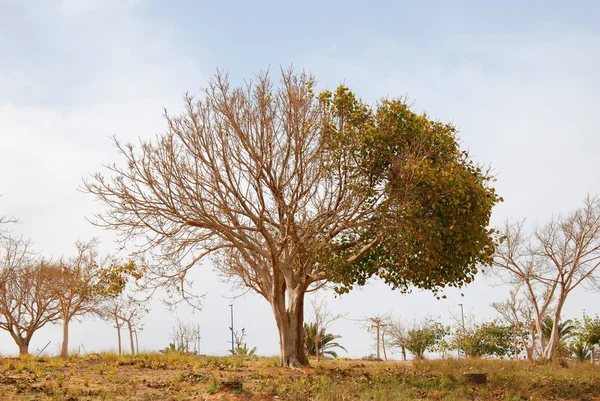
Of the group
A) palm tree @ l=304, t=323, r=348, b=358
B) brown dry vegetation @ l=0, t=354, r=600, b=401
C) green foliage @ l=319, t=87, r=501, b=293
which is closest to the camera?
brown dry vegetation @ l=0, t=354, r=600, b=401

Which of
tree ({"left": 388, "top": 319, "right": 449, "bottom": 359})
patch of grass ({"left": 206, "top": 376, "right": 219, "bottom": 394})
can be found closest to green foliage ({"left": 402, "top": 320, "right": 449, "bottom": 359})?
tree ({"left": 388, "top": 319, "right": 449, "bottom": 359})

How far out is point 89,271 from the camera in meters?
35.6

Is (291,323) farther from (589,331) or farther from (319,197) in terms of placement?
(589,331)

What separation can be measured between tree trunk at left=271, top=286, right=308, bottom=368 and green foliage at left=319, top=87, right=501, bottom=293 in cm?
182

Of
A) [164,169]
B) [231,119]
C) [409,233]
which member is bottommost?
[409,233]

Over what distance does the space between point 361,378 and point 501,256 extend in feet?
51.3

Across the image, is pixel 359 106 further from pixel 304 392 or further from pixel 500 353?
pixel 500 353

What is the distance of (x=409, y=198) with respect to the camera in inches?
755

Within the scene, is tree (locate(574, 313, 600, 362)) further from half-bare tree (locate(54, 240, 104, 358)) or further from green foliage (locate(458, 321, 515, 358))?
half-bare tree (locate(54, 240, 104, 358))

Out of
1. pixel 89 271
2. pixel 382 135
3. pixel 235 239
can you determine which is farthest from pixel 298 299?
pixel 89 271

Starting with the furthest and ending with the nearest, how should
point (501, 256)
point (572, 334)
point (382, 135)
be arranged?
point (572, 334)
point (501, 256)
point (382, 135)

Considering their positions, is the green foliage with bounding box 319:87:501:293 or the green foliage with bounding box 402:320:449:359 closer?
the green foliage with bounding box 319:87:501:293

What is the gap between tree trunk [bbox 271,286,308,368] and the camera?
20719 millimetres

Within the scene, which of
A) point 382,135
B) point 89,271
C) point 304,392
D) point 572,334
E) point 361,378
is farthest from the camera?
point 572,334
